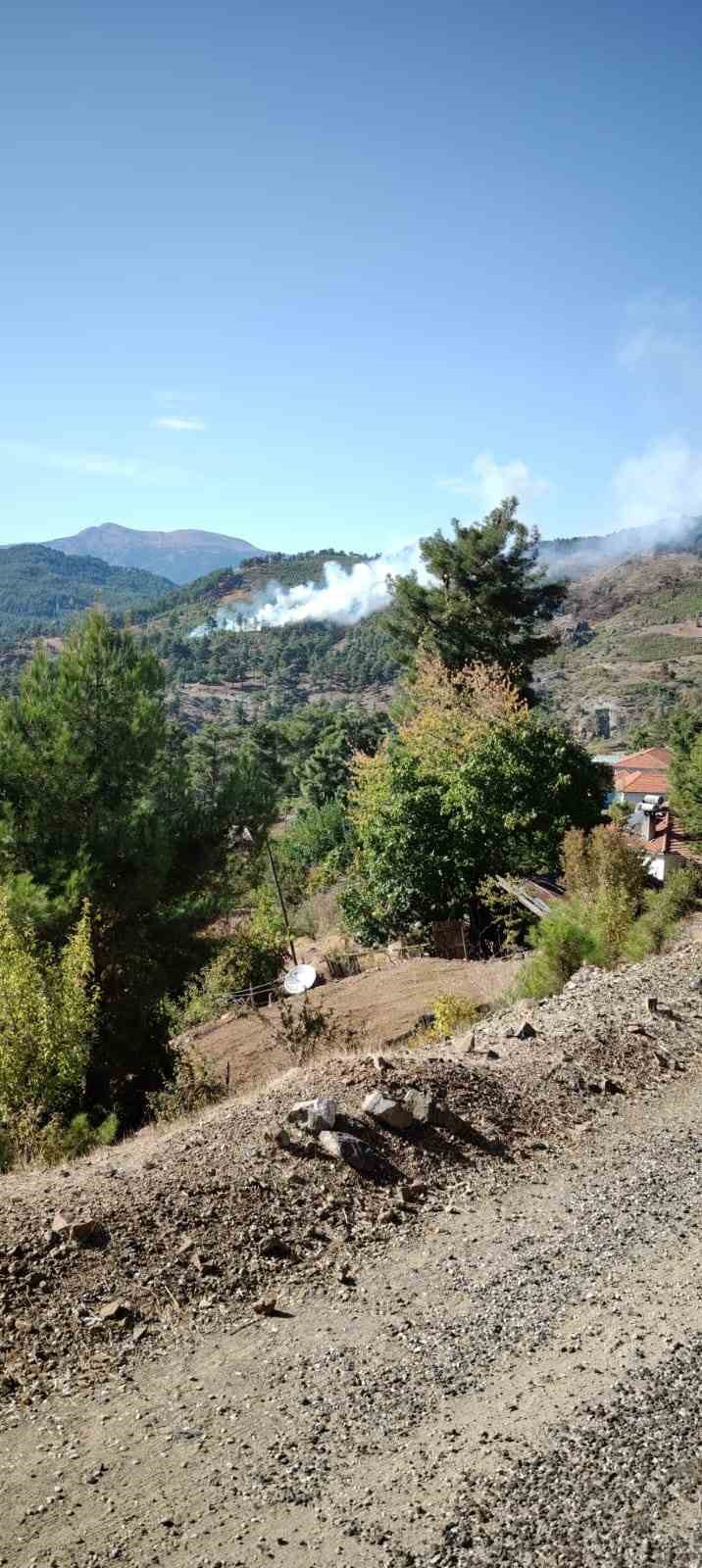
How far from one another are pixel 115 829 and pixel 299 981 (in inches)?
332

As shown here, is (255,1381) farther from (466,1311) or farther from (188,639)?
(188,639)

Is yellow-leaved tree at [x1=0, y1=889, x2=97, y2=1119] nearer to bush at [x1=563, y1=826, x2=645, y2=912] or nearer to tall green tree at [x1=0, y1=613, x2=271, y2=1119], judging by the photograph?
tall green tree at [x1=0, y1=613, x2=271, y2=1119]

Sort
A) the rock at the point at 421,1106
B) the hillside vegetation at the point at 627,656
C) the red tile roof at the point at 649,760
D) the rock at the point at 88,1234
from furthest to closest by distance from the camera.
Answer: the hillside vegetation at the point at 627,656 → the red tile roof at the point at 649,760 → the rock at the point at 421,1106 → the rock at the point at 88,1234

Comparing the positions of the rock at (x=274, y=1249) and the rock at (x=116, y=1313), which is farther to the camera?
the rock at (x=274, y=1249)

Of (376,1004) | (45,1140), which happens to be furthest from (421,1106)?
(376,1004)

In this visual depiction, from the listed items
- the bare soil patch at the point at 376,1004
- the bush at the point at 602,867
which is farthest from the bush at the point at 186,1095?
the bush at the point at 602,867

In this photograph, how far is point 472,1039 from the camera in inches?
356

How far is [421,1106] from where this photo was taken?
23.4ft

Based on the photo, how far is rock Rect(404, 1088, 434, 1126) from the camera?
711 cm

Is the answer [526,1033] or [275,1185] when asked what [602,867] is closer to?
[526,1033]

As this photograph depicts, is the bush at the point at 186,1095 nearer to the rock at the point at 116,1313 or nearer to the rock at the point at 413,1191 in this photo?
the rock at the point at 413,1191

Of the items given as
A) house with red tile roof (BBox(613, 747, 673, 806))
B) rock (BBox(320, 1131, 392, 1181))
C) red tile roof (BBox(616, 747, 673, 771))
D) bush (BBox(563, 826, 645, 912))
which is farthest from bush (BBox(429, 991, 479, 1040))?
red tile roof (BBox(616, 747, 673, 771))

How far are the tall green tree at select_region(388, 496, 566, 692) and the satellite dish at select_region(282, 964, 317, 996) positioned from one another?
13500mm

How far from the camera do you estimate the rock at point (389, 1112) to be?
700cm
